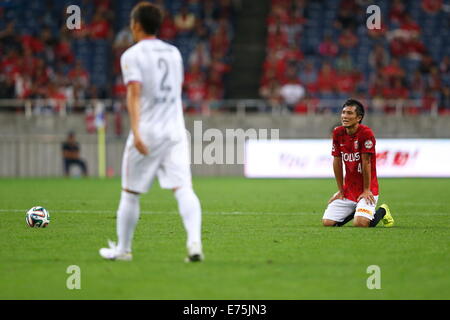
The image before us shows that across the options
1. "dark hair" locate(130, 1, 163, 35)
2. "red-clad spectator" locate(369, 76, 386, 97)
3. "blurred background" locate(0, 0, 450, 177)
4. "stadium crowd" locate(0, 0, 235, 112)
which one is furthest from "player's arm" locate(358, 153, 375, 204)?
"red-clad spectator" locate(369, 76, 386, 97)

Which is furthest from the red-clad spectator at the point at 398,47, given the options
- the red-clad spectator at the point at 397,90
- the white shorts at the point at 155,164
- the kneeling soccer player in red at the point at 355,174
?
the white shorts at the point at 155,164

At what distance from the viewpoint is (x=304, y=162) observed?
22688mm

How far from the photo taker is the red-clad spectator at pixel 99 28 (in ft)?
89.3

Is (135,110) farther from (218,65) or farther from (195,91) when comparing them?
(218,65)

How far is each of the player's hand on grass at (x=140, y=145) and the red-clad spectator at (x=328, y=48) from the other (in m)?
21.3

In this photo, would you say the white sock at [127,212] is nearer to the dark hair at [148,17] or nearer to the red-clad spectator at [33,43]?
the dark hair at [148,17]

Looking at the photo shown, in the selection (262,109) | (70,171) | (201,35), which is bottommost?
(70,171)

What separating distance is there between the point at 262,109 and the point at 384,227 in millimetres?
15601

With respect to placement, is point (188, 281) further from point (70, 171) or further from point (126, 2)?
point (126, 2)

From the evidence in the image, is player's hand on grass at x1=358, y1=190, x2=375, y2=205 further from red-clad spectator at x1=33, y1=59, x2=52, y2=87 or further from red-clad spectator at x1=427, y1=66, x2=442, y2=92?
red-clad spectator at x1=33, y1=59, x2=52, y2=87

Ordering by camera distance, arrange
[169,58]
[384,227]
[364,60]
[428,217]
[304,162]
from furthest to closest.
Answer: [364,60], [304,162], [428,217], [384,227], [169,58]

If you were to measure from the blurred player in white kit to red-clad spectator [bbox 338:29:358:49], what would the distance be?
2138 centimetres

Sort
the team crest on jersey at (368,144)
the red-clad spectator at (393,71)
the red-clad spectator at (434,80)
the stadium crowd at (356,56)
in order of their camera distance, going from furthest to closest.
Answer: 1. the red-clad spectator at (393,71)
2. the red-clad spectator at (434,80)
3. the stadium crowd at (356,56)
4. the team crest on jersey at (368,144)
